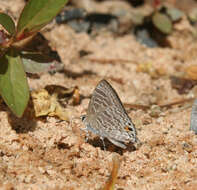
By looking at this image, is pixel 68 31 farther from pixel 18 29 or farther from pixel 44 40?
pixel 18 29

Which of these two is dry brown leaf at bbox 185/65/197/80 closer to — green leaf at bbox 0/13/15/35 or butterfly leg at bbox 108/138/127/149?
butterfly leg at bbox 108/138/127/149

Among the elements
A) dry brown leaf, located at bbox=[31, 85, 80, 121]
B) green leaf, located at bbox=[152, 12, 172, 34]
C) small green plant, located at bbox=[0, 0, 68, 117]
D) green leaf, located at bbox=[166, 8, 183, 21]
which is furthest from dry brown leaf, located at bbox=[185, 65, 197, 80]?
small green plant, located at bbox=[0, 0, 68, 117]

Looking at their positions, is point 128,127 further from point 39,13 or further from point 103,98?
point 39,13

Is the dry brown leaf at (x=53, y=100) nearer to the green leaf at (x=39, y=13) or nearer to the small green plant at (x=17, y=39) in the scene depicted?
the small green plant at (x=17, y=39)

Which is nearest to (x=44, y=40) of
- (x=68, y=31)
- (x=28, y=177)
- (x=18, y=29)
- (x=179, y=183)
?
(x=68, y=31)

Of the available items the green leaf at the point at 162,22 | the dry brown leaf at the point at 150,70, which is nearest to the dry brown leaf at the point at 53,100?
the dry brown leaf at the point at 150,70
